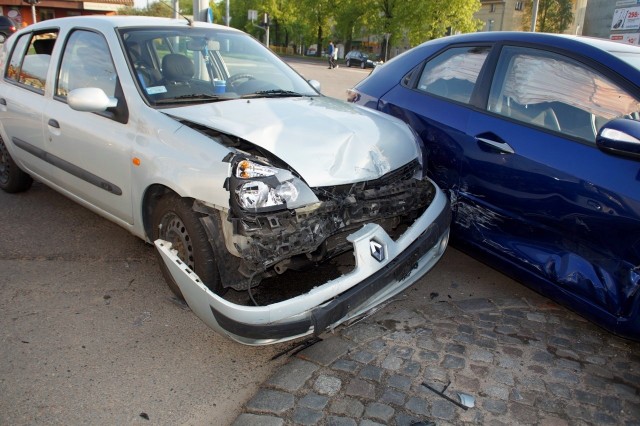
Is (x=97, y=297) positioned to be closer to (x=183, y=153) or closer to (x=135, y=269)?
(x=135, y=269)

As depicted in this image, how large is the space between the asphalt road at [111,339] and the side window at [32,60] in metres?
1.32

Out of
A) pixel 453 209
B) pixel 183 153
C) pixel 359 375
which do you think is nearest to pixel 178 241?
pixel 183 153

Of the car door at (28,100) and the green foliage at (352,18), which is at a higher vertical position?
the green foliage at (352,18)

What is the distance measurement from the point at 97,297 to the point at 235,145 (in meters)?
1.50

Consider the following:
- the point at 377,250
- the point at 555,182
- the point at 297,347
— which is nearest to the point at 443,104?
the point at 555,182

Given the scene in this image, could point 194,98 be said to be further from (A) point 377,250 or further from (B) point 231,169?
(A) point 377,250

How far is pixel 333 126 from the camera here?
322 cm

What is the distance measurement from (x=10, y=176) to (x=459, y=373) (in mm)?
4828

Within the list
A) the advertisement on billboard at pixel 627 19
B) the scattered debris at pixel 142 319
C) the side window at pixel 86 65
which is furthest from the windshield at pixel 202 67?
the advertisement on billboard at pixel 627 19

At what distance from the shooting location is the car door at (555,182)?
2744 mm

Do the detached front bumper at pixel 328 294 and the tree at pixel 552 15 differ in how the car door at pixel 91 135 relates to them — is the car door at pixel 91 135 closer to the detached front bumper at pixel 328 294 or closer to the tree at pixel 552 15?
the detached front bumper at pixel 328 294

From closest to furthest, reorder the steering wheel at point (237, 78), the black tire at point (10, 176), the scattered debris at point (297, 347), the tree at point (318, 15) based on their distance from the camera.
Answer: the scattered debris at point (297, 347) < the steering wheel at point (237, 78) < the black tire at point (10, 176) < the tree at point (318, 15)

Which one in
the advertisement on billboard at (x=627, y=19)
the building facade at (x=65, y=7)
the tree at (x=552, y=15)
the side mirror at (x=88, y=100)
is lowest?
the side mirror at (x=88, y=100)

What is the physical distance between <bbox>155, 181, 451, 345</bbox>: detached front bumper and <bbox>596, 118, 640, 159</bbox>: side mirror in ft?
3.51
